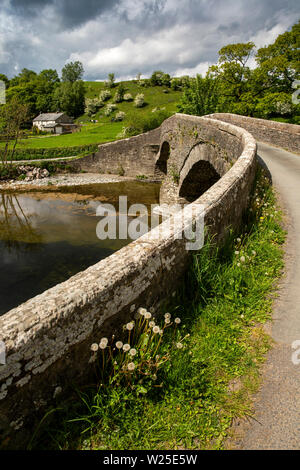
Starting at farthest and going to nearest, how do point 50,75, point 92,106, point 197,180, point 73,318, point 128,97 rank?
1. point 50,75
2. point 92,106
3. point 128,97
4. point 197,180
5. point 73,318

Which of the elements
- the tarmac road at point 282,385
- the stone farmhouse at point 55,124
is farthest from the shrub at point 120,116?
the tarmac road at point 282,385

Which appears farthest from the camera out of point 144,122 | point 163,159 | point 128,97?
point 128,97

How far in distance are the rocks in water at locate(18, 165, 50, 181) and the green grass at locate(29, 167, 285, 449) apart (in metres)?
29.6

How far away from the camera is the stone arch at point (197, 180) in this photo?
1455 cm

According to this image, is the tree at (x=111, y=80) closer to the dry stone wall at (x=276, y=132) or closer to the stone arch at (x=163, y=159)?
the stone arch at (x=163, y=159)

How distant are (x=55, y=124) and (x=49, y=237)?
209ft

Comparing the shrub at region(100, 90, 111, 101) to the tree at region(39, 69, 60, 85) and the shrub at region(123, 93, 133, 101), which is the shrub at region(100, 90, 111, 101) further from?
the tree at region(39, 69, 60, 85)

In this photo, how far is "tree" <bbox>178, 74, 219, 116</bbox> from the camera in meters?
30.2

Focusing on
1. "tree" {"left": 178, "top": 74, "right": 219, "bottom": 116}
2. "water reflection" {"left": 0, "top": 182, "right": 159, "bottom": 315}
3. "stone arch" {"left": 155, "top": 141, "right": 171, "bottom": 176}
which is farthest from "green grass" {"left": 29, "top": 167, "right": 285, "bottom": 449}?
"tree" {"left": 178, "top": 74, "right": 219, "bottom": 116}

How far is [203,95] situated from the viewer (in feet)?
101

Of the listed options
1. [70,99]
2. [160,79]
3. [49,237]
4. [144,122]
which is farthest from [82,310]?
[160,79]

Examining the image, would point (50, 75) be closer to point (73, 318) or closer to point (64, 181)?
point (64, 181)

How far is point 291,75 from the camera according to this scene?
25.1 m
